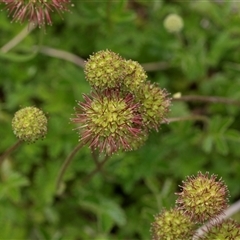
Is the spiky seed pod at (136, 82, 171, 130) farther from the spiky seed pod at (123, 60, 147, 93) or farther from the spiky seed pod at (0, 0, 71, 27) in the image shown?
the spiky seed pod at (0, 0, 71, 27)

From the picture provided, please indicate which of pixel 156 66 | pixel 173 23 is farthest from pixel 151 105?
pixel 156 66

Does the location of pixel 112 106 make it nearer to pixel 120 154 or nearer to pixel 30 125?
pixel 30 125

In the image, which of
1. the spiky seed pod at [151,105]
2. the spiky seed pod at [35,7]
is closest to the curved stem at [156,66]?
the spiky seed pod at [35,7]

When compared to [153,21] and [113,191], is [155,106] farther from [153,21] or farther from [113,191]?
[153,21]

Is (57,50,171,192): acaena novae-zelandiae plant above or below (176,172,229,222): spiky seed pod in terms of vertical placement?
above

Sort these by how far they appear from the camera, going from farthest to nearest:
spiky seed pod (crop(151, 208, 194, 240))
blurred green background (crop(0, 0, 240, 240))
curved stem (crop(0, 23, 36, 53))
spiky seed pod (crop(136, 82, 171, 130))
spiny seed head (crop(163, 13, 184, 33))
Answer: curved stem (crop(0, 23, 36, 53)) → spiny seed head (crop(163, 13, 184, 33)) → blurred green background (crop(0, 0, 240, 240)) → spiky seed pod (crop(136, 82, 171, 130)) → spiky seed pod (crop(151, 208, 194, 240))

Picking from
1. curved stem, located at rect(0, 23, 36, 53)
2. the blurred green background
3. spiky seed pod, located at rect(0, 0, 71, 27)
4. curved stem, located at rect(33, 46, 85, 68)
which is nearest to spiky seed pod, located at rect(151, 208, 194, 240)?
the blurred green background
